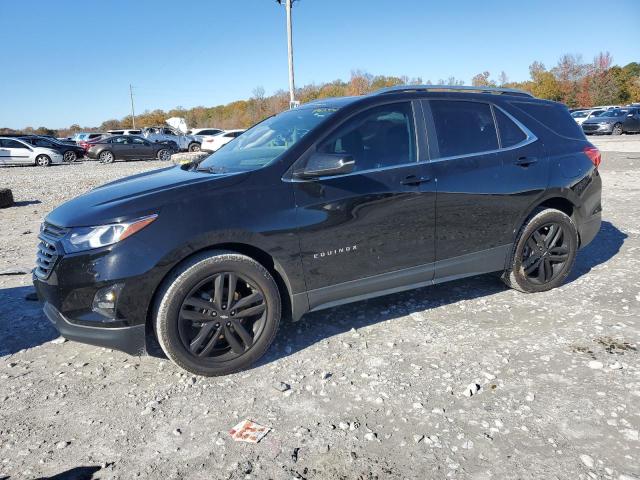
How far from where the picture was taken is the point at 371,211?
3711mm

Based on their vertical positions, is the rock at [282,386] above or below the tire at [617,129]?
below

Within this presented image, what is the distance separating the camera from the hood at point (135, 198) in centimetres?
315

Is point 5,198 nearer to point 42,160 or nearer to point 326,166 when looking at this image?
point 326,166

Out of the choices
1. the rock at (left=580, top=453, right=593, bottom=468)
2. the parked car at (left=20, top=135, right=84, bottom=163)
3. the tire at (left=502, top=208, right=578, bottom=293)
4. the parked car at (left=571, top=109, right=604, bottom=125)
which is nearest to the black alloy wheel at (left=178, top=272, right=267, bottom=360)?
the rock at (left=580, top=453, right=593, bottom=468)

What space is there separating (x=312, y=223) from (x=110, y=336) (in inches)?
58.7

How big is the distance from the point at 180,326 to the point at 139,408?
0.54 meters

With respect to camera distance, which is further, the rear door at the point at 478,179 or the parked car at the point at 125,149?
the parked car at the point at 125,149

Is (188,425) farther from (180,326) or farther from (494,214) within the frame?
(494,214)

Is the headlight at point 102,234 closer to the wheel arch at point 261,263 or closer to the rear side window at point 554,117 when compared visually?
the wheel arch at point 261,263

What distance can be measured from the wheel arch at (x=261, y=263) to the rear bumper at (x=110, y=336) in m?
0.13

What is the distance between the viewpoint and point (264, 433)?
2.80 metres

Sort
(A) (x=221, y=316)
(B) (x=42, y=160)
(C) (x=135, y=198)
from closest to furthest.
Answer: (C) (x=135, y=198)
(A) (x=221, y=316)
(B) (x=42, y=160)

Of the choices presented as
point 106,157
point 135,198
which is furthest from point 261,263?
point 106,157

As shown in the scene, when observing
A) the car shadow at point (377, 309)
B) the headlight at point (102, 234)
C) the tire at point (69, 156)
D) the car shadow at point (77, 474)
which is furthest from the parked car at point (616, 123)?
the car shadow at point (77, 474)
